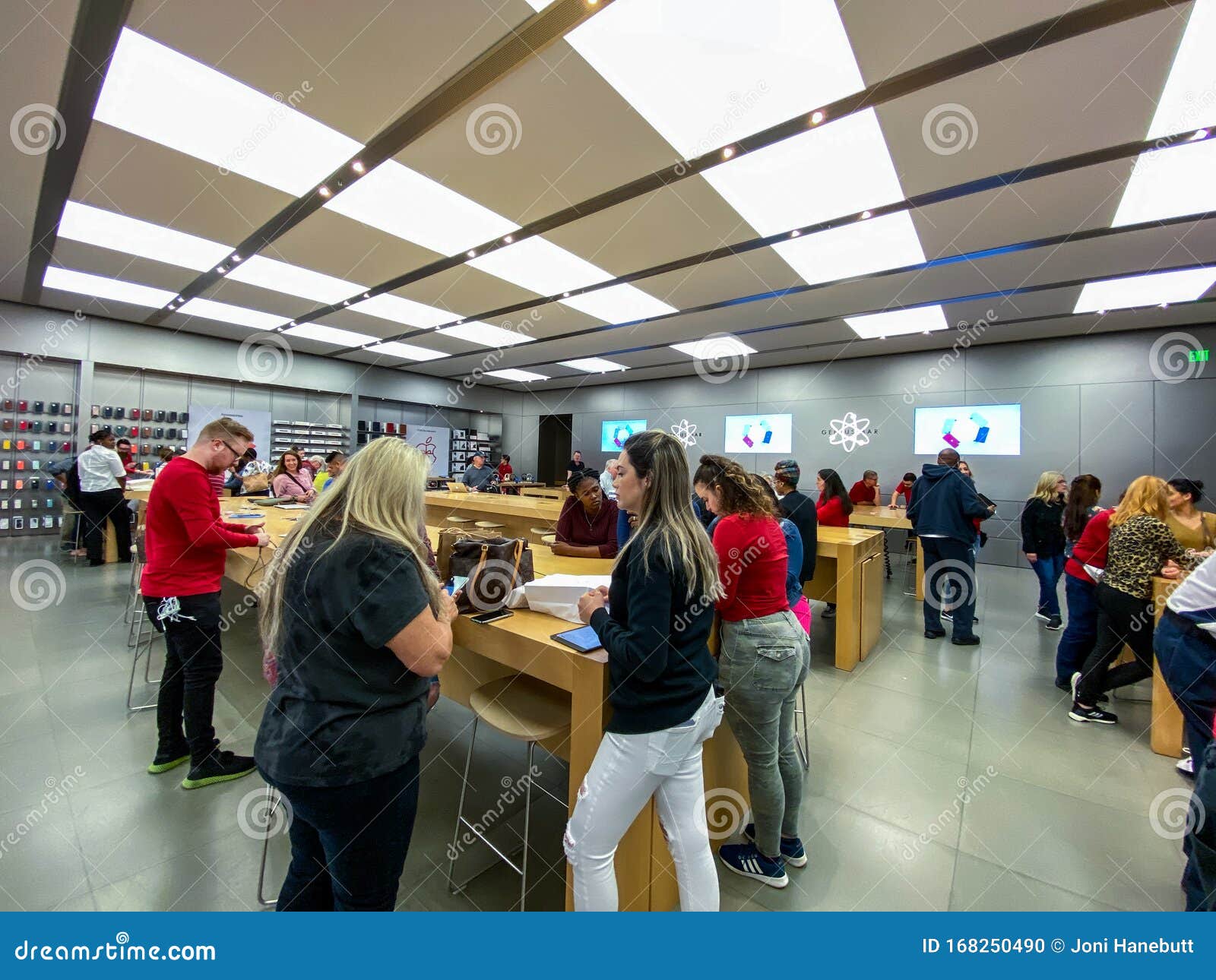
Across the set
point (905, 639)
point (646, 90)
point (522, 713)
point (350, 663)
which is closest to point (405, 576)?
point (350, 663)

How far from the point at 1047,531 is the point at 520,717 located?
531cm

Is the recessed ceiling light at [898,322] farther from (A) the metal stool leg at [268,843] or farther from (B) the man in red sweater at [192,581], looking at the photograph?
(A) the metal stool leg at [268,843]

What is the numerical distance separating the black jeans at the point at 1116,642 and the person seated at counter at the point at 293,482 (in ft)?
21.0

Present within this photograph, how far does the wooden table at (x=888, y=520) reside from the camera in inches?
229

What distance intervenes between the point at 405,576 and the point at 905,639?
472cm

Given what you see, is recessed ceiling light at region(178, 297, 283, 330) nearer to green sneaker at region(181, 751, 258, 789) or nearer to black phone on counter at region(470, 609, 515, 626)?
green sneaker at region(181, 751, 258, 789)

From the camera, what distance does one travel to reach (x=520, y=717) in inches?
71.1

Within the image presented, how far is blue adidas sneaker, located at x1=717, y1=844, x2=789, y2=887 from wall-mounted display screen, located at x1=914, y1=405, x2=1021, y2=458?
783cm

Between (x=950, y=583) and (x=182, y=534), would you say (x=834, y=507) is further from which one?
(x=182, y=534)

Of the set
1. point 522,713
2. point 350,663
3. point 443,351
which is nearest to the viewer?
point 350,663

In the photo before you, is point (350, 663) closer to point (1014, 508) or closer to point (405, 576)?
point (405, 576)

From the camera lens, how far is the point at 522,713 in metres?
1.83

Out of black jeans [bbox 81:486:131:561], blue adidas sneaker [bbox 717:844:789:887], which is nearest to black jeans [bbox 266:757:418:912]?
blue adidas sneaker [bbox 717:844:789:887]

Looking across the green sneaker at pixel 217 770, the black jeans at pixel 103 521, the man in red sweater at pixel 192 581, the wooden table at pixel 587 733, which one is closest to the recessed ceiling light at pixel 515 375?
the black jeans at pixel 103 521
